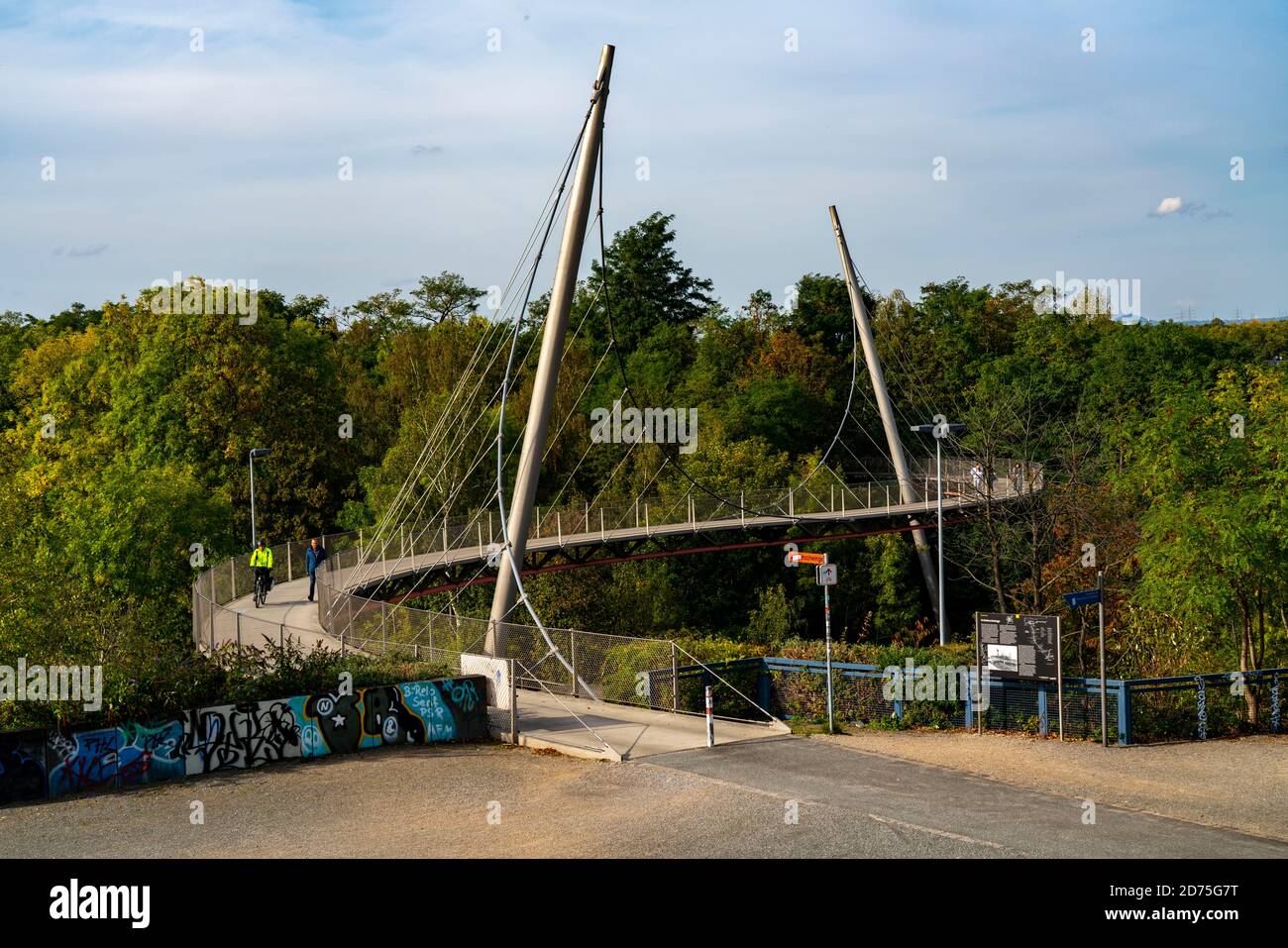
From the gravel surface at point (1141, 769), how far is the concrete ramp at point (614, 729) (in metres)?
1.71

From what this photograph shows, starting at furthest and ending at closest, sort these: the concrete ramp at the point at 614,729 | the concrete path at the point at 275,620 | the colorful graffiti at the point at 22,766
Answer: the concrete path at the point at 275,620 < the concrete ramp at the point at 614,729 < the colorful graffiti at the point at 22,766

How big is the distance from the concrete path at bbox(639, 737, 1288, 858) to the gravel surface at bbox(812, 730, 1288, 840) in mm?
567

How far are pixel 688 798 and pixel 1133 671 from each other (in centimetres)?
1810

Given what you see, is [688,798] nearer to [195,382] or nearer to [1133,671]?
[1133,671]

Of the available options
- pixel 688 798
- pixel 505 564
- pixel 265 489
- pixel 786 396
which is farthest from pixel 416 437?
pixel 688 798

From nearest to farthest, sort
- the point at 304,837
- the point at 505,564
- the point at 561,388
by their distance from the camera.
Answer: the point at 304,837 < the point at 505,564 < the point at 561,388

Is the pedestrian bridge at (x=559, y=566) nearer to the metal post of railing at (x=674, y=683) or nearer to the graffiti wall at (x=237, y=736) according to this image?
the metal post of railing at (x=674, y=683)

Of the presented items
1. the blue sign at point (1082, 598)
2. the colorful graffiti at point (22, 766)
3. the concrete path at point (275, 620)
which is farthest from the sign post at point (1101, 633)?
the colorful graffiti at point (22, 766)

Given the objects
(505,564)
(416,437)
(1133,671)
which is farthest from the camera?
(416,437)

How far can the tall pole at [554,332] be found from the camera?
27.3m

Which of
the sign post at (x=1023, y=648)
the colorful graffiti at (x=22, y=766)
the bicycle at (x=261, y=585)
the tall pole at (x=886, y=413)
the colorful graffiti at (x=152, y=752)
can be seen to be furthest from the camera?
the tall pole at (x=886, y=413)

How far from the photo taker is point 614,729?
20.2 meters

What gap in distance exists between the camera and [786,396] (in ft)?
228

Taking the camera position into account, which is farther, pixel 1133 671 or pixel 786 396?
pixel 786 396
